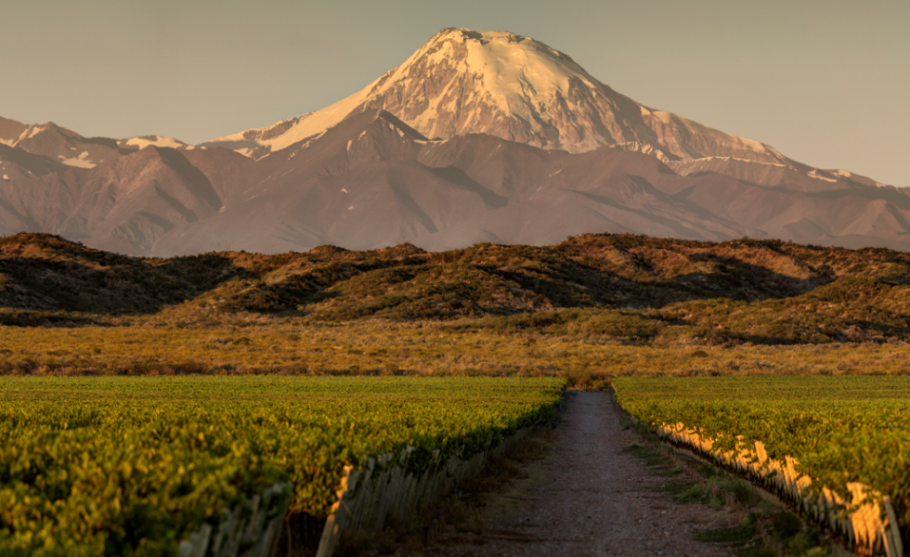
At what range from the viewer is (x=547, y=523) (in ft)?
52.1

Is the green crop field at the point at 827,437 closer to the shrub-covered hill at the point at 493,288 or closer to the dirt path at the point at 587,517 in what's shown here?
the dirt path at the point at 587,517

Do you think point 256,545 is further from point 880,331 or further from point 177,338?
point 880,331

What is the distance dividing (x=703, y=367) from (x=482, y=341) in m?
34.6

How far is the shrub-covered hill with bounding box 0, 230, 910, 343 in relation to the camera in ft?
411

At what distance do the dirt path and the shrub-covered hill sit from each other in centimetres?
9782

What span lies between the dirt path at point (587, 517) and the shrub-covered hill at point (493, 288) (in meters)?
97.8

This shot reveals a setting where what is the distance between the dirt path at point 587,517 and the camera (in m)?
13.5

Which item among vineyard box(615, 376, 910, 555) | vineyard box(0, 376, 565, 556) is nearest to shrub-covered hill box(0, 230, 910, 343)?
vineyard box(615, 376, 910, 555)

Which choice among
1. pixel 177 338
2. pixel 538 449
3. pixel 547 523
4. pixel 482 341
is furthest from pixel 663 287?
pixel 547 523

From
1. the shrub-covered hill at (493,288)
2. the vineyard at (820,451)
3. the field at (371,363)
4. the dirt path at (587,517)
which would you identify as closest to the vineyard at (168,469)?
the field at (371,363)

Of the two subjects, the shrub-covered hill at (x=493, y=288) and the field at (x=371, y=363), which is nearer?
the field at (x=371, y=363)

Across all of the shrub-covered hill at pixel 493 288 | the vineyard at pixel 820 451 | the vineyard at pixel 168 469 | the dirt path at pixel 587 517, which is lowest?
the dirt path at pixel 587 517

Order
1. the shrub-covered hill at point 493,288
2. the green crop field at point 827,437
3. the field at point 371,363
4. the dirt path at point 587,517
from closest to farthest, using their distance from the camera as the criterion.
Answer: the field at point 371,363 < the green crop field at point 827,437 < the dirt path at point 587,517 < the shrub-covered hill at point 493,288

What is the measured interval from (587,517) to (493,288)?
134404 millimetres
